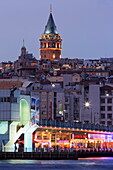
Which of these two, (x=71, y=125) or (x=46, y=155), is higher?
(x=71, y=125)

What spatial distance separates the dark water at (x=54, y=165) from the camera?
82188mm

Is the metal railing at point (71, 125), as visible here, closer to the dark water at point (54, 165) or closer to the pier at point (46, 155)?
the pier at point (46, 155)

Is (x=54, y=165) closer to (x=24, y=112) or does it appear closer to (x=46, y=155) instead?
(x=46, y=155)

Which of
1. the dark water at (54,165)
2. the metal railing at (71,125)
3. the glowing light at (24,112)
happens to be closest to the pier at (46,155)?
the dark water at (54,165)

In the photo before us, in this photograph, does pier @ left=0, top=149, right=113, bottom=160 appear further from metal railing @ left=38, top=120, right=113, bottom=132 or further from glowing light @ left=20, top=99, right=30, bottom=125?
metal railing @ left=38, top=120, right=113, bottom=132

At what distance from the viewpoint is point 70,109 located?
161375mm

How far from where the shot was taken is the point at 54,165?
84312 mm

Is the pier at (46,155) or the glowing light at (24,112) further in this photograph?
the glowing light at (24,112)

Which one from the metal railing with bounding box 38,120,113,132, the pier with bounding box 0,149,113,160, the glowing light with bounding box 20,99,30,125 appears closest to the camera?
the pier with bounding box 0,149,113,160

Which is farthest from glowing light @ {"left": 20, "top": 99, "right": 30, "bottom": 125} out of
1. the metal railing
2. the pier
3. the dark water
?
the pier

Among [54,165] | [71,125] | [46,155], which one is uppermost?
[71,125]

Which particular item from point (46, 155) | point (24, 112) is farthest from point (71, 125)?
point (46, 155)

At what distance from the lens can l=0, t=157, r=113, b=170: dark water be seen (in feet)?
270

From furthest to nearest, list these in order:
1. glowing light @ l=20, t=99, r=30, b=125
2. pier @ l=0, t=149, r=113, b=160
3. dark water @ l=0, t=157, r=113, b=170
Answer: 1. glowing light @ l=20, t=99, r=30, b=125
2. pier @ l=0, t=149, r=113, b=160
3. dark water @ l=0, t=157, r=113, b=170
